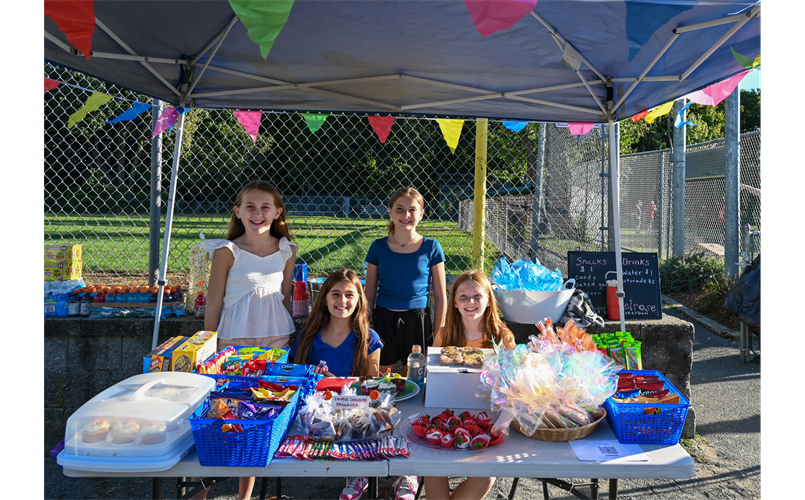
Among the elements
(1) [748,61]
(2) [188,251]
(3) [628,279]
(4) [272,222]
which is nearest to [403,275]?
(4) [272,222]

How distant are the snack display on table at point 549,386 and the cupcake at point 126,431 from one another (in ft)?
4.39

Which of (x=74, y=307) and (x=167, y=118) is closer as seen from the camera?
(x=167, y=118)

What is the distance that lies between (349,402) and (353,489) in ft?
3.98

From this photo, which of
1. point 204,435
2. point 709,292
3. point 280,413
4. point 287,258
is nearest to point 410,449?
point 280,413

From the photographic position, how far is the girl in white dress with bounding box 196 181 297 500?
3406 mm

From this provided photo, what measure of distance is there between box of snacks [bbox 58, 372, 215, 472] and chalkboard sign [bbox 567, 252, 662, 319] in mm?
3446

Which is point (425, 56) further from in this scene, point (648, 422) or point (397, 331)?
point (648, 422)

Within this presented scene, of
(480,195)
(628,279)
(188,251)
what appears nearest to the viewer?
(628,279)

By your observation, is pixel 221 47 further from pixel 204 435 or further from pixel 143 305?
pixel 204 435

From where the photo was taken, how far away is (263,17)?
1.96 meters

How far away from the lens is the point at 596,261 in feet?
14.9

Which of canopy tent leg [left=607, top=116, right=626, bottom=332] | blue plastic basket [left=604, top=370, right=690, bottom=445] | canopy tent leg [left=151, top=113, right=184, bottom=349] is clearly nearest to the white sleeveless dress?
canopy tent leg [left=151, top=113, right=184, bottom=349]

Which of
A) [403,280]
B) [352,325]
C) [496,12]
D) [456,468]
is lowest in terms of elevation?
[456,468]

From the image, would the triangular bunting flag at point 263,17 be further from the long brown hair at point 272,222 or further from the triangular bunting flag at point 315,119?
the triangular bunting flag at point 315,119
